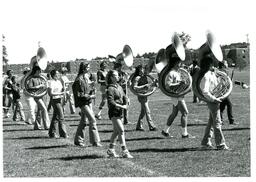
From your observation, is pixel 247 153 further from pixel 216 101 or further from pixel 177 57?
pixel 177 57

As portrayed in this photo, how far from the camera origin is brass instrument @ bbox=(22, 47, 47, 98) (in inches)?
588

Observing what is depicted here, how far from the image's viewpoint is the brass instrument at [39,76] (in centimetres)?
1494

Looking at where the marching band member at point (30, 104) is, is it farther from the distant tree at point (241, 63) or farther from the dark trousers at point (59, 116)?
the distant tree at point (241, 63)

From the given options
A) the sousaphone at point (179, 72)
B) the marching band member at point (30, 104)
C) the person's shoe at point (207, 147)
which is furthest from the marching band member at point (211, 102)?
the marching band member at point (30, 104)

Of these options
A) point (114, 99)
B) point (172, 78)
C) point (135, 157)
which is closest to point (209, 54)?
point (172, 78)

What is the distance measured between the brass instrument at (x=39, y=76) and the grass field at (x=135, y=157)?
46.0 inches

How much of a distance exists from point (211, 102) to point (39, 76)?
6441 mm

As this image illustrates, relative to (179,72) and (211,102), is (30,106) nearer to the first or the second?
(179,72)

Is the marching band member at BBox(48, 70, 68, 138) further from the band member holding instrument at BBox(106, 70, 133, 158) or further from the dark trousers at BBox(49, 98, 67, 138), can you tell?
the band member holding instrument at BBox(106, 70, 133, 158)

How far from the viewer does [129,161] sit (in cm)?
989

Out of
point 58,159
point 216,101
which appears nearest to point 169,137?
point 216,101

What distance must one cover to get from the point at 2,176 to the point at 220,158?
406 centimetres

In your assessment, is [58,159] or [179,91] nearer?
[58,159]

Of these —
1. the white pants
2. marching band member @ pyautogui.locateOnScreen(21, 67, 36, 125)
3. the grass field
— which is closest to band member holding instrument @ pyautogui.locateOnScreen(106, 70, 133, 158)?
the grass field
